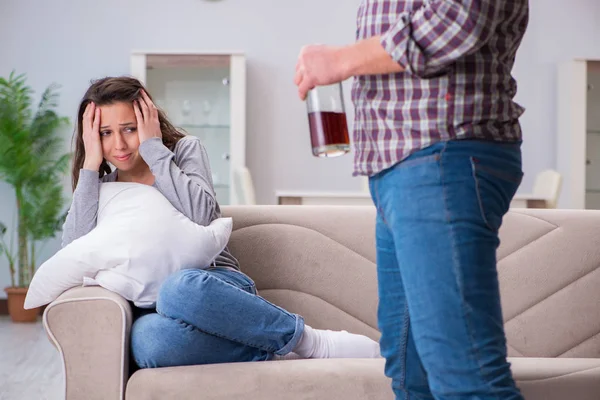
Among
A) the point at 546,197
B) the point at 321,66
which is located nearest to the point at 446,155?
the point at 321,66

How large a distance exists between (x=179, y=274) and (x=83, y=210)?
0.42 m

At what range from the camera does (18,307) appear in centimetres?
526

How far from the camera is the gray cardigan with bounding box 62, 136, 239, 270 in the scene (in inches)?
80.9

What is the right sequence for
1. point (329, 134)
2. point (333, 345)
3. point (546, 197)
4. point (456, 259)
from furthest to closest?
point (546, 197), point (333, 345), point (329, 134), point (456, 259)

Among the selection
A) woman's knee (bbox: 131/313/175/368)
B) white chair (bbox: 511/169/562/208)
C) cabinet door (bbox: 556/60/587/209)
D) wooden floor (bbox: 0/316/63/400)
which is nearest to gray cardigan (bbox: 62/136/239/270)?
woman's knee (bbox: 131/313/175/368)

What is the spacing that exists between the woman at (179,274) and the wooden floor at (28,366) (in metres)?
1.18

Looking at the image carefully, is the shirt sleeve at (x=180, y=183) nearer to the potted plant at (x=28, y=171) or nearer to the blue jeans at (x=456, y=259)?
the blue jeans at (x=456, y=259)

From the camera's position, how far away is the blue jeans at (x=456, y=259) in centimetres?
108

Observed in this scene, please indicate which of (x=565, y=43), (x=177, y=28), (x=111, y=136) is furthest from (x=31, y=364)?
(x=565, y=43)

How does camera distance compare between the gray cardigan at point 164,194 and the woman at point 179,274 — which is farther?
the gray cardigan at point 164,194

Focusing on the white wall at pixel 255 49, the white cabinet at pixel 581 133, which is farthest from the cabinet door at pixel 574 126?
the white wall at pixel 255 49

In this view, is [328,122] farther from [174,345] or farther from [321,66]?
[174,345]

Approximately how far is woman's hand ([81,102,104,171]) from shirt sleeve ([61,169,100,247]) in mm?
42

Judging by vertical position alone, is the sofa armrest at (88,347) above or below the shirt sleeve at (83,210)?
below
